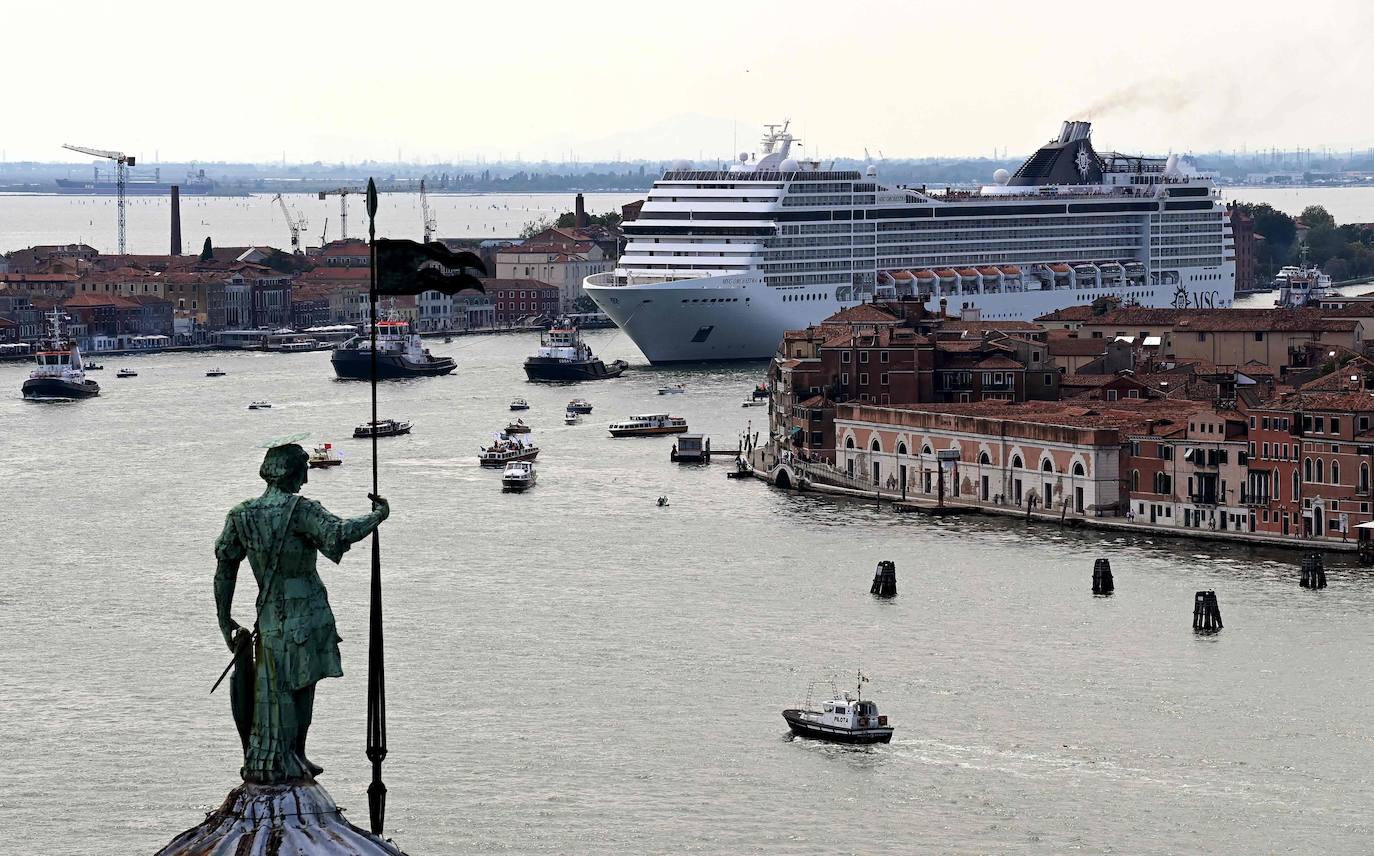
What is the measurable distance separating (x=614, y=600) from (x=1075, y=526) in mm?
10568

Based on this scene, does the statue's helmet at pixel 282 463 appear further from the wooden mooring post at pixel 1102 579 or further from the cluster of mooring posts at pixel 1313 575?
the cluster of mooring posts at pixel 1313 575

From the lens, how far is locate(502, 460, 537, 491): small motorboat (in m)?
44.1

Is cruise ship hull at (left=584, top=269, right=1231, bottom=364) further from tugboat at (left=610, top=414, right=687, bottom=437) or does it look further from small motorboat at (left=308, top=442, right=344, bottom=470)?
small motorboat at (left=308, top=442, right=344, bottom=470)

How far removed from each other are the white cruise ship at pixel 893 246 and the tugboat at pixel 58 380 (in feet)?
42.9

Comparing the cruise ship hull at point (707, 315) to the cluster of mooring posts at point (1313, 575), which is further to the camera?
the cruise ship hull at point (707, 315)

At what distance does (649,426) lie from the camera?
Answer: 53.2 meters

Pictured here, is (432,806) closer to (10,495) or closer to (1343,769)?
(1343,769)

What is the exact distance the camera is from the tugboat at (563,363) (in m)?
67.6

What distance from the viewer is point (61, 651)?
2845 centimetres

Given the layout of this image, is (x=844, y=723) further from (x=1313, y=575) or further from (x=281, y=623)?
(x=281, y=623)

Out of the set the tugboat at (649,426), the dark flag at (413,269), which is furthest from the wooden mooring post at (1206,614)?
the dark flag at (413,269)

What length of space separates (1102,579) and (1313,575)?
2657 millimetres

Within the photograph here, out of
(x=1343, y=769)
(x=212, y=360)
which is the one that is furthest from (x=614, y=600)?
(x=212, y=360)

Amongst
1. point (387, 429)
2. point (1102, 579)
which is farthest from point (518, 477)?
point (1102, 579)
